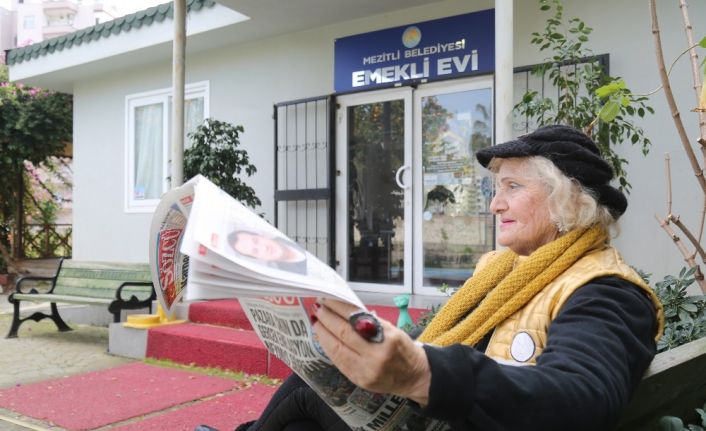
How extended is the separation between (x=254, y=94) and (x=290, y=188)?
4.15ft

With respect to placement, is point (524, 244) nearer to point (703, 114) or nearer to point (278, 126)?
point (703, 114)

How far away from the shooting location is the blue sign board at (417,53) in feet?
17.7

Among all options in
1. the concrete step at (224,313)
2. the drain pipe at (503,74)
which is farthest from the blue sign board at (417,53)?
the concrete step at (224,313)

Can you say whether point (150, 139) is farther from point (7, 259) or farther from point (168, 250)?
point (168, 250)

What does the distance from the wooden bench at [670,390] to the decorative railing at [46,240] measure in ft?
43.2

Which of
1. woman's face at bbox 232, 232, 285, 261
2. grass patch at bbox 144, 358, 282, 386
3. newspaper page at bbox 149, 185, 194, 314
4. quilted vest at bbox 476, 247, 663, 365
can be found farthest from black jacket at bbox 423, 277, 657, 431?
grass patch at bbox 144, 358, 282, 386

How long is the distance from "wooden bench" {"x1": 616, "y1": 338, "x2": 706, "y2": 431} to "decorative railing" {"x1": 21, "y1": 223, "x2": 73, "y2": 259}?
1318 centimetres

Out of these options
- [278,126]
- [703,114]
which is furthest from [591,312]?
[278,126]

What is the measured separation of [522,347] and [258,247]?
0.67m

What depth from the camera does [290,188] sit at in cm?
671

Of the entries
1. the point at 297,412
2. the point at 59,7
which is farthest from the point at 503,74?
the point at 59,7

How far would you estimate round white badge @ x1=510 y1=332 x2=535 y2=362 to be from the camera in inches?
49.1

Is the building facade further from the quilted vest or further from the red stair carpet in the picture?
the quilted vest

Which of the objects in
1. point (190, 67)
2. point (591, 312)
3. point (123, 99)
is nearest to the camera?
point (591, 312)
